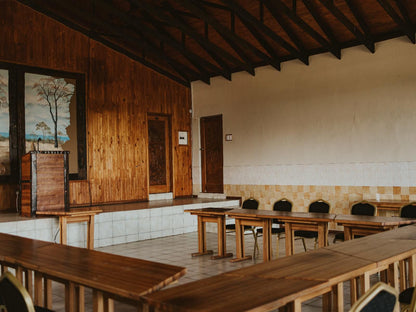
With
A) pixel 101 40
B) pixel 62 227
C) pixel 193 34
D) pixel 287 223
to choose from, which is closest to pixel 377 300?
pixel 287 223

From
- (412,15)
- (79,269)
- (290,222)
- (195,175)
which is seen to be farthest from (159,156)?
(79,269)

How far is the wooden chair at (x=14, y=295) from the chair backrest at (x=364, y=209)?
4.93 meters

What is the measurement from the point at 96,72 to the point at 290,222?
6.03 metres

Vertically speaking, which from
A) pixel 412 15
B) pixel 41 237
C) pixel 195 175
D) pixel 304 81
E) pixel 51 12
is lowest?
pixel 41 237

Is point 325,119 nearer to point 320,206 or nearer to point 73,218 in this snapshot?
point 320,206

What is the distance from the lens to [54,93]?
9.20 m

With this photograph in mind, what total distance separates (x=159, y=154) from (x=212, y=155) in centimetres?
138

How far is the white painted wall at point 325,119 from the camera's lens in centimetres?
792

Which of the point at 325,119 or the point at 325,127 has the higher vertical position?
the point at 325,119

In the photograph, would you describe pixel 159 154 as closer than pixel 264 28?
No

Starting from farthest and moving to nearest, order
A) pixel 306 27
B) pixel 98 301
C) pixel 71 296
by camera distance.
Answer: pixel 306 27, pixel 71 296, pixel 98 301

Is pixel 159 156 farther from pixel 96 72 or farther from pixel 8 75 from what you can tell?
pixel 8 75

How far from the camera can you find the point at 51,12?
360 inches

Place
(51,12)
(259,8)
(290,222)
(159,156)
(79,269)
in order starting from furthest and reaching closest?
1. (159,156)
2. (51,12)
3. (259,8)
4. (290,222)
5. (79,269)
